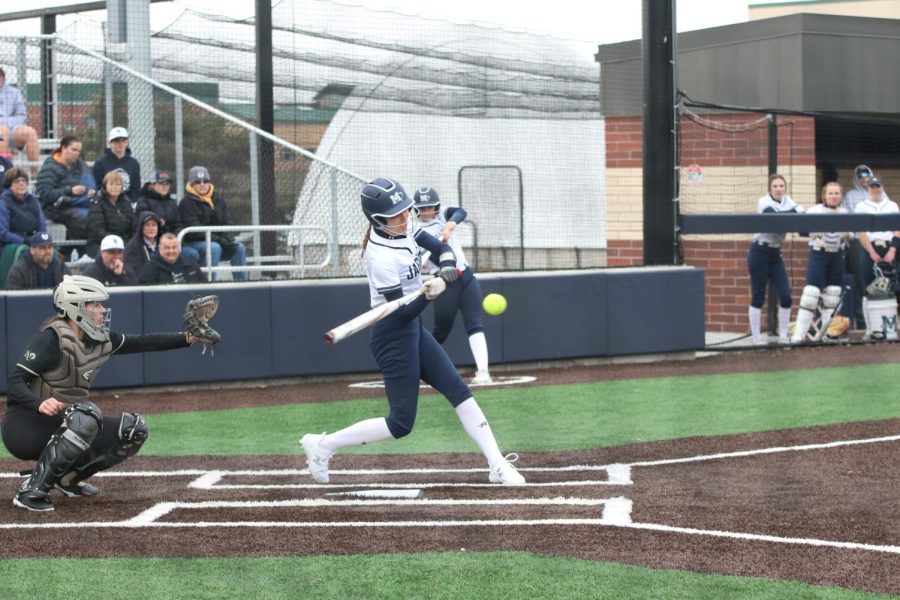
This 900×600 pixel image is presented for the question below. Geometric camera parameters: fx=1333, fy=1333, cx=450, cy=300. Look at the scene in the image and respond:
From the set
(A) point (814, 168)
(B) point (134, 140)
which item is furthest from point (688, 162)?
(B) point (134, 140)

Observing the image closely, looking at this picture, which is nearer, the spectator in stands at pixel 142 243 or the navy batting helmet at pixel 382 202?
the navy batting helmet at pixel 382 202

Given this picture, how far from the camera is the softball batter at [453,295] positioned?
10977 millimetres

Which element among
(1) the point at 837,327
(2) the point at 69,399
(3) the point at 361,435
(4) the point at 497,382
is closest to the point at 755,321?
(1) the point at 837,327

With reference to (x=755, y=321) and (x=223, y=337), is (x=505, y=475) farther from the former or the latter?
(x=755, y=321)

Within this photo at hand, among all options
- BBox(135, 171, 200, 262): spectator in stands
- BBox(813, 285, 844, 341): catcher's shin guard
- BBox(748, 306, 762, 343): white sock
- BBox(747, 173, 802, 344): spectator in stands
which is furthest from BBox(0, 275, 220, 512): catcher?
BBox(813, 285, 844, 341): catcher's shin guard

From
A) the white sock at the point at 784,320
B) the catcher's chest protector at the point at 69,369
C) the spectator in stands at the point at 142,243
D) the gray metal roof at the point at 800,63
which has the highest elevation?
the gray metal roof at the point at 800,63

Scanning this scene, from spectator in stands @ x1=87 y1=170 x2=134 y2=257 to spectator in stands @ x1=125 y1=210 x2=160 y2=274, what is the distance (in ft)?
1.10

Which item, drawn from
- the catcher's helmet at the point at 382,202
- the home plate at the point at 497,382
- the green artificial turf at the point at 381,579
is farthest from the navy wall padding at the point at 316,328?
the green artificial turf at the point at 381,579

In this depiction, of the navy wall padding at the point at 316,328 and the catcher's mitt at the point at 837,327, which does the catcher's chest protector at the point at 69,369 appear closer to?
the navy wall padding at the point at 316,328

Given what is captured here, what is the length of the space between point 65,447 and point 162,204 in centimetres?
652

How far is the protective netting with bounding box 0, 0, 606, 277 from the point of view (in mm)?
13289

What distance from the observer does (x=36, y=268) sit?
11.6 m

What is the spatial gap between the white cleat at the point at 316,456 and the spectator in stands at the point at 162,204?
5783mm

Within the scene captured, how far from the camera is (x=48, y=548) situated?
5656 millimetres
